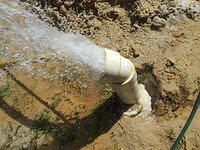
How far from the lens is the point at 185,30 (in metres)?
3.15

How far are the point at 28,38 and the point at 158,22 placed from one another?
1658mm

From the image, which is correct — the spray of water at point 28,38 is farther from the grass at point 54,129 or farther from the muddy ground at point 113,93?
the grass at point 54,129

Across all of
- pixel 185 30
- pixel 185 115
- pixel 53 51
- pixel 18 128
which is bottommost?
pixel 18 128

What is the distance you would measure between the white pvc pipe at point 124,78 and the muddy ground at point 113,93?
170mm

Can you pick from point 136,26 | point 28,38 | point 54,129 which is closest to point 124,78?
point 54,129

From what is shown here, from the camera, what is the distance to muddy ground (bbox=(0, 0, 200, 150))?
2.71 meters

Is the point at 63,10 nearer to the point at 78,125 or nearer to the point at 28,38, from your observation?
the point at 28,38

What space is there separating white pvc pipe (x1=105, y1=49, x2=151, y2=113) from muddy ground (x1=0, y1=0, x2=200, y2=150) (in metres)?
0.17

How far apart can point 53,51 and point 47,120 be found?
2.72 feet

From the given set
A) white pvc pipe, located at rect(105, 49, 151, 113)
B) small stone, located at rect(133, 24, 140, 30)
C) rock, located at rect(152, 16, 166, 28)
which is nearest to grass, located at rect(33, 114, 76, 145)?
white pvc pipe, located at rect(105, 49, 151, 113)

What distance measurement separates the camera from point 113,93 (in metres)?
3.07

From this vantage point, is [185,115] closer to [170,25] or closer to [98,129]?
[98,129]

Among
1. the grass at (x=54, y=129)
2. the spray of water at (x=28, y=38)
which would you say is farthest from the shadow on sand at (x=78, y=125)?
the spray of water at (x=28, y=38)

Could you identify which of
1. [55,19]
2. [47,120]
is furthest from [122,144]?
[55,19]
